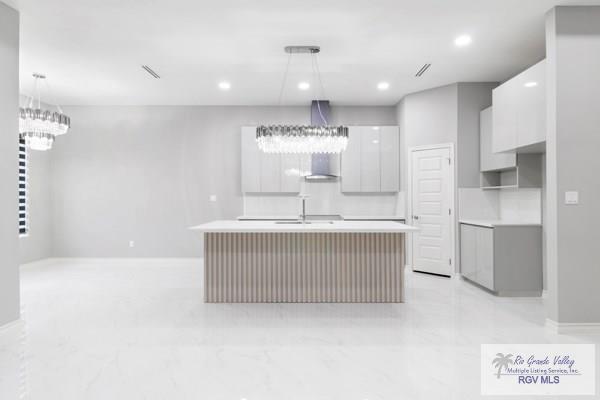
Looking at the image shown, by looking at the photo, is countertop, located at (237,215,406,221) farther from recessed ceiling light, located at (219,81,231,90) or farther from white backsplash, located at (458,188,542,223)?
recessed ceiling light, located at (219,81,231,90)

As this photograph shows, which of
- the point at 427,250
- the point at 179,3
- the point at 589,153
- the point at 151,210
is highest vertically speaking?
the point at 179,3

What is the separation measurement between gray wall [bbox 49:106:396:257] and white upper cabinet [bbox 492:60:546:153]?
8.30ft

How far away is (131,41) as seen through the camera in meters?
4.05

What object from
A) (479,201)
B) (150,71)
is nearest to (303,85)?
(150,71)

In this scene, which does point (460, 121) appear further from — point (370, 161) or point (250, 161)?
point (250, 161)

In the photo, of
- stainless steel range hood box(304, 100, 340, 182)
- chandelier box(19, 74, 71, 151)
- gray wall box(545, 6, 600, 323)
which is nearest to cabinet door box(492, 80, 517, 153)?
gray wall box(545, 6, 600, 323)

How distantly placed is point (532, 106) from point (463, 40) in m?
1.05

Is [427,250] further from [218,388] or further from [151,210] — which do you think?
[151,210]

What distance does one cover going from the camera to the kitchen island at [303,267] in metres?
4.18

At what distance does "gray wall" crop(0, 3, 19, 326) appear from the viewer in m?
3.23

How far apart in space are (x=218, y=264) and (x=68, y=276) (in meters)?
3.08

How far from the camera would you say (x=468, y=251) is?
5141mm

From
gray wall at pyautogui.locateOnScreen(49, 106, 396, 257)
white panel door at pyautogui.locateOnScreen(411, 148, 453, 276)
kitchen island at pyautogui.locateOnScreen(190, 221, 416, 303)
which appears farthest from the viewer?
gray wall at pyautogui.locateOnScreen(49, 106, 396, 257)

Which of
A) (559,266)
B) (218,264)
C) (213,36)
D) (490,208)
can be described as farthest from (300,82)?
(559,266)
